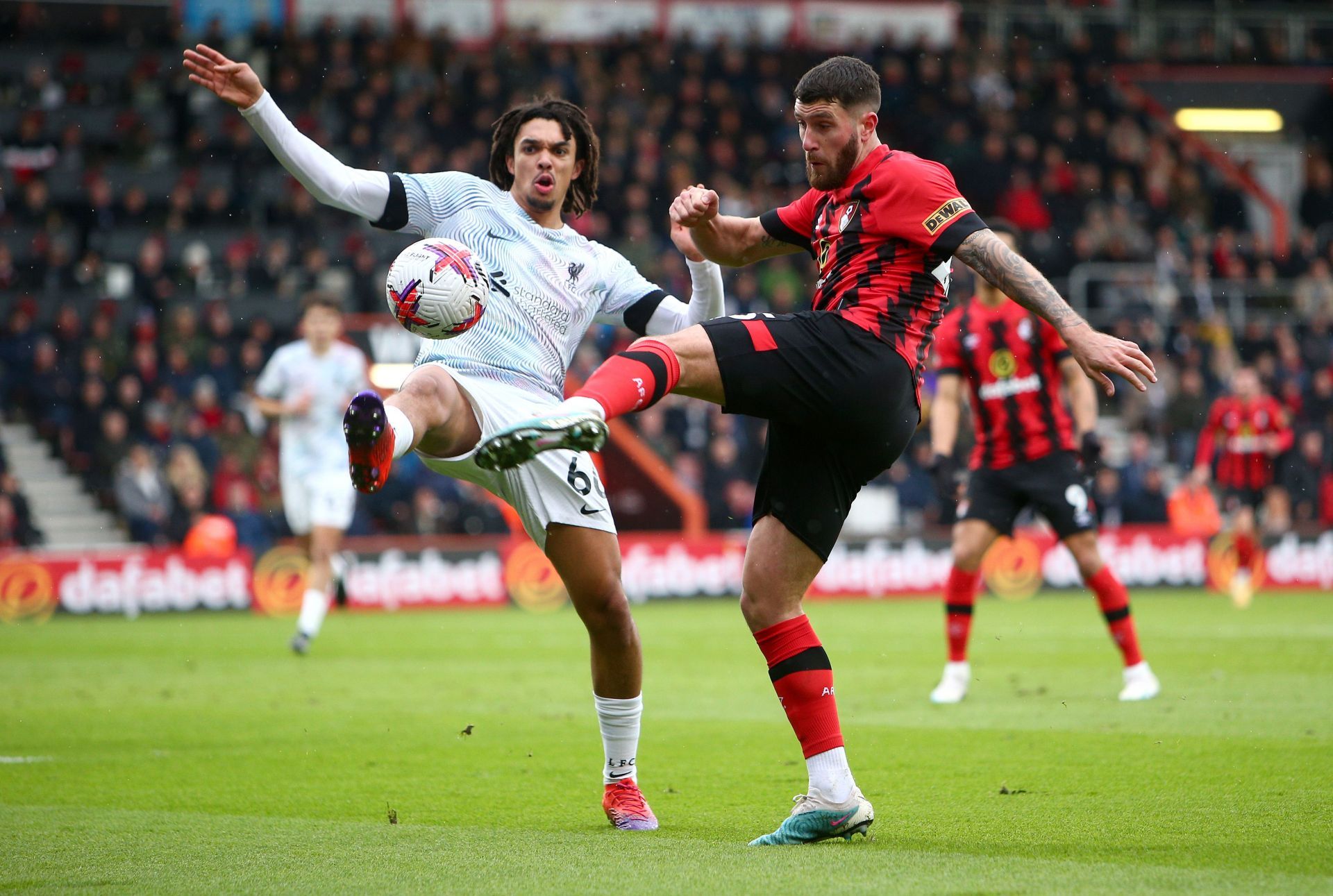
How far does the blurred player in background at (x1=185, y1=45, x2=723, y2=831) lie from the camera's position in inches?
200

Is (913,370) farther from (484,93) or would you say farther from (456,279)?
(484,93)

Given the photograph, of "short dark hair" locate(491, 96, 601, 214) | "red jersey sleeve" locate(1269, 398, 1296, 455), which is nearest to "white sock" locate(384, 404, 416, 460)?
"short dark hair" locate(491, 96, 601, 214)

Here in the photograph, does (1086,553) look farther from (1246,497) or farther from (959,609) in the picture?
(1246,497)

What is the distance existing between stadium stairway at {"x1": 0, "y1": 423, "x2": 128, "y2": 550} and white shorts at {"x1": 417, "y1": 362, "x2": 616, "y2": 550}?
49.4ft

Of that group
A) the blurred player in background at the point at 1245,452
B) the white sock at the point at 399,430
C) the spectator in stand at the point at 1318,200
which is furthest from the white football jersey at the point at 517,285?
the spectator in stand at the point at 1318,200

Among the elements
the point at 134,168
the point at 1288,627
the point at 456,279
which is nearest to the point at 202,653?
the point at 456,279

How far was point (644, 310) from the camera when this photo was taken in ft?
18.7

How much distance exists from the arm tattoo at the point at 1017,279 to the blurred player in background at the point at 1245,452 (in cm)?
1268

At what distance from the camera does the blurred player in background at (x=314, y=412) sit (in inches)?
469

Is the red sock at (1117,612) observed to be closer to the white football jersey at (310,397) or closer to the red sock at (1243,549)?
the white football jersey at (310,397)

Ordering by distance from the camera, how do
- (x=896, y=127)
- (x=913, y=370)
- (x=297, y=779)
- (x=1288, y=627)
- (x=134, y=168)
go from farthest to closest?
(x=896, y=127)
(x=134, y=168)
(x=1288, y=627)
(x=297, y=779)
(x=913, y=370)

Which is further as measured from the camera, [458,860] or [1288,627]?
[1288,627]

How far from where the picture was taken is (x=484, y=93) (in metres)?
22.9

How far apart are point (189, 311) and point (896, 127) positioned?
11.6 m
